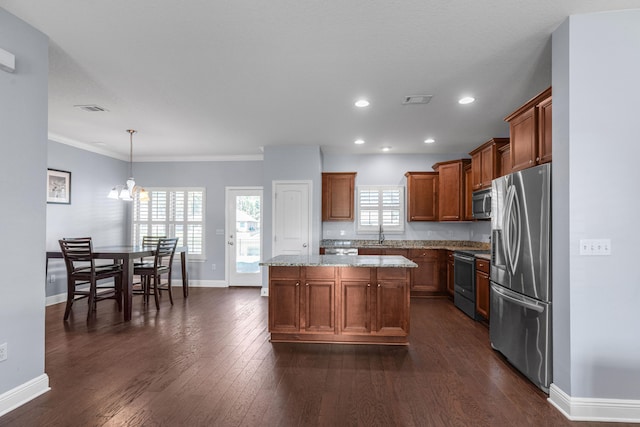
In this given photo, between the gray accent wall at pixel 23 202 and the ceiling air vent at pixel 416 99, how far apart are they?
3.25 metres

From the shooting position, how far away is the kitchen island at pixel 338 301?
3.61 m

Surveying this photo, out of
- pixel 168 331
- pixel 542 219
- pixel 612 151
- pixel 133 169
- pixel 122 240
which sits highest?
pixel 133 169

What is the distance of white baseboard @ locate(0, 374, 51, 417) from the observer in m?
2.32

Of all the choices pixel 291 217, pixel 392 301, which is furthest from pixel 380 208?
pixel 392 301

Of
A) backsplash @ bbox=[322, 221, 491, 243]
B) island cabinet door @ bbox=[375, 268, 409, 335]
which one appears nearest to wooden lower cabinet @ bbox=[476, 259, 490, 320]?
island cabinet door @ bbox=[375, 268, 409, 335]

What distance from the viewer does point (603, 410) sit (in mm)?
2312

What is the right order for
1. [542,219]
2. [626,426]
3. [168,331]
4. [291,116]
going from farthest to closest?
[291,116], [168,331], [542,219], [626,426]

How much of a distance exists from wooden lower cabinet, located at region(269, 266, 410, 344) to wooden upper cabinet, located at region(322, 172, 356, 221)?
119 inches

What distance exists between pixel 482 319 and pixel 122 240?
6660 millimetres

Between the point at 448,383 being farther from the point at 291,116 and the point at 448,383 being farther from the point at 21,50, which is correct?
the point at 21,50

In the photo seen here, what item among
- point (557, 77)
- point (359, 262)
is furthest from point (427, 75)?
point (359, 262)

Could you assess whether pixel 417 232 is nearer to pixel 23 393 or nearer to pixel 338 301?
pixel 338 301

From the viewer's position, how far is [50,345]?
3623mm

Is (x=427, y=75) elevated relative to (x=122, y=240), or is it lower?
elevated
